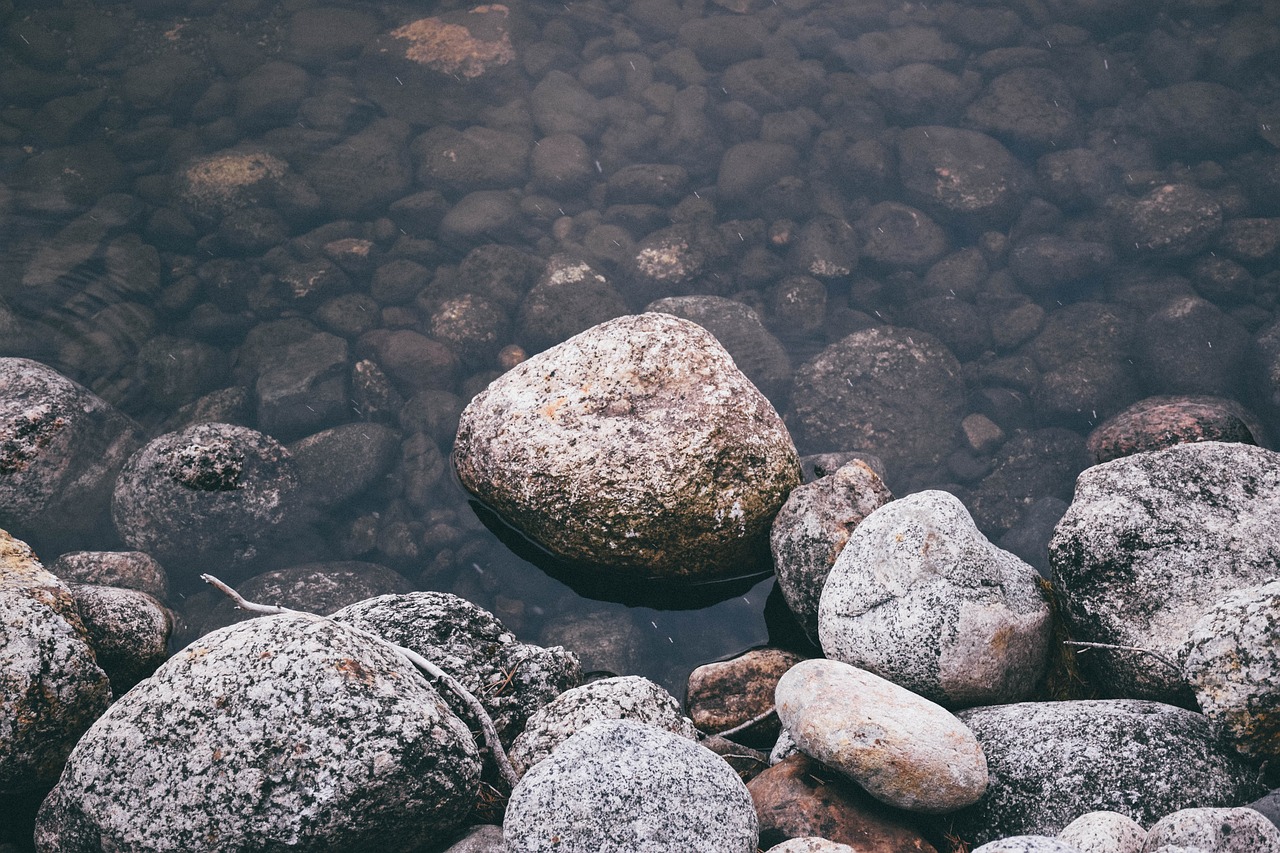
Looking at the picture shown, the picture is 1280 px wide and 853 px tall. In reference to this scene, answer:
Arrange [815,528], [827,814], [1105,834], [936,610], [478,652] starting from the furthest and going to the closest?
1. [815,528]
2. [478,652]
3. [936,610]
4. [827,814]
5. [1105,834]

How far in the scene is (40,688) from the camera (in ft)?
9.98

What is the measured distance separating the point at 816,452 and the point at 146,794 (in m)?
6.46

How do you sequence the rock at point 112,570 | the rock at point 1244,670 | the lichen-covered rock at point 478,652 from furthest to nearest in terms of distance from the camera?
1. the rock at point 112,570
2. the lichen-covered rock at point 478,652
3. the rock at point 1244,670

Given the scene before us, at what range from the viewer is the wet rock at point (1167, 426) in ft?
19.2

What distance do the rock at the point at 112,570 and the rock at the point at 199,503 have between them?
0.41m

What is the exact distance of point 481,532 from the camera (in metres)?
6.11

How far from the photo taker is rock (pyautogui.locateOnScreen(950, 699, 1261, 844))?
303 centimetres

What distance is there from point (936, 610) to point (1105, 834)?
1.12 meters

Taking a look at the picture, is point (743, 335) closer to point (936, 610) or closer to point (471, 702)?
point (936, 610)

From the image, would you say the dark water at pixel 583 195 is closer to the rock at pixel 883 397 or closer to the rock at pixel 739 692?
the rock at pixel 883 397

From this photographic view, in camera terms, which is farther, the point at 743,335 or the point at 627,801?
the point at 743,335

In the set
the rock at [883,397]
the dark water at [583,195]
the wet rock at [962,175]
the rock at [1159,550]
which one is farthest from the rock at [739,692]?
the wet rock at [962,175]

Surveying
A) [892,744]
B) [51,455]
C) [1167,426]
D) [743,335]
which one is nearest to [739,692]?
[892,744]

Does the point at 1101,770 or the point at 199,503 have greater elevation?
the point at 1101,770
